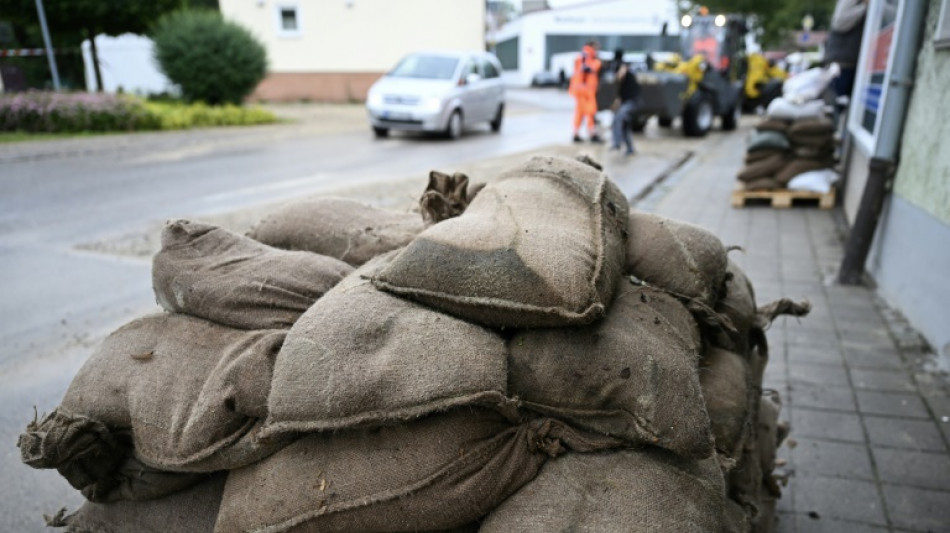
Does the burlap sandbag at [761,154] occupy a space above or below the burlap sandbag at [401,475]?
below

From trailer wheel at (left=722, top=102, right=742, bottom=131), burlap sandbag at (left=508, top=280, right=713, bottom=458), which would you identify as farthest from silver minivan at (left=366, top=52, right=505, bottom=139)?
burlap sandbag at (left=508, top=280, right=713, bottom=458)

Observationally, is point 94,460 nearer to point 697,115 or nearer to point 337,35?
point 697,115

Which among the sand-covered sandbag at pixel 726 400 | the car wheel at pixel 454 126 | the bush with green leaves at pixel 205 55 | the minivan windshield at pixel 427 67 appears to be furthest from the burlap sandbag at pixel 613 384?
the bush with green leaves at pixel 205 55

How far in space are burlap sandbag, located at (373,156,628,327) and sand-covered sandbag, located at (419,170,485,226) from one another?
1.05 ft

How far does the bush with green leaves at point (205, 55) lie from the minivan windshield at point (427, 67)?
21.7 feet

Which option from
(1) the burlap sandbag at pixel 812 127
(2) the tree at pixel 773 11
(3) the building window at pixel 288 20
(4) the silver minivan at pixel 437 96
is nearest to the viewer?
(1) the burlap sandbag at pixel 812 127

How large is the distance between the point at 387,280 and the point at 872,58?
25.1 ft

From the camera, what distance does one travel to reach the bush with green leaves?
62.8 ft

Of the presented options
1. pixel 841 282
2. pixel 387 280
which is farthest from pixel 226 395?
pixel 841 282

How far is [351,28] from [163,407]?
27.3 metres

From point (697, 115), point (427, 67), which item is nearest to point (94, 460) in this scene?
point (427, 67)

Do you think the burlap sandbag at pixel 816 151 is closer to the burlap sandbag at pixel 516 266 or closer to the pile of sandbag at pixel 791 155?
the pile of sandbag at pixel 791 155

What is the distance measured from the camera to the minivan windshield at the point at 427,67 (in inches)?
598

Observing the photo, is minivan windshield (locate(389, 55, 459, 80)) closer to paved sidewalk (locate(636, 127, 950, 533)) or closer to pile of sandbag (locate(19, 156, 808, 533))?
paved sidewalk (locate(636, 127, 950, 533))
